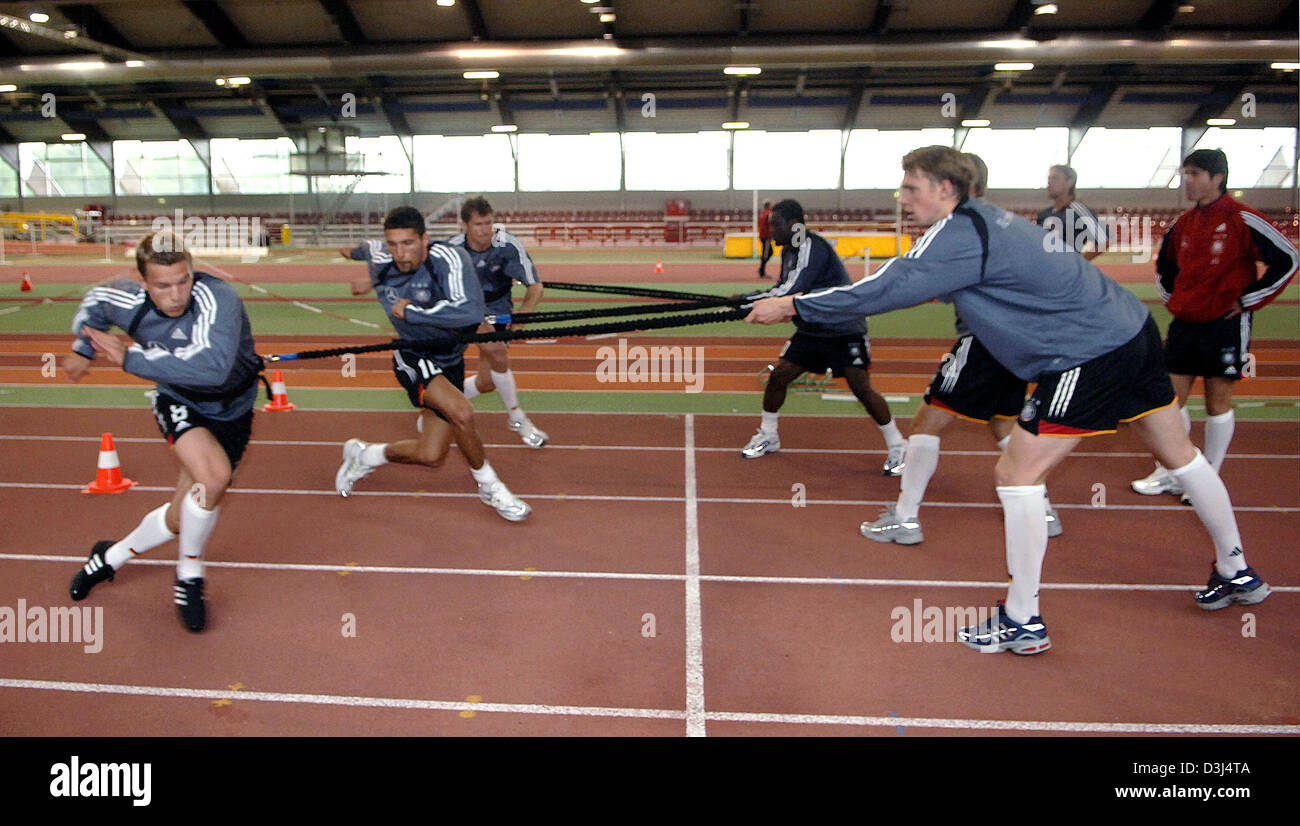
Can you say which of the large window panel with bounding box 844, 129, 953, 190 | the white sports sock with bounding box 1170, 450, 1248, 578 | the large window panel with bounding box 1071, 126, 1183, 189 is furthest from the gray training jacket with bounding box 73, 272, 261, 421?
the large window panel with bounding box 1071, 126, 1183, 189

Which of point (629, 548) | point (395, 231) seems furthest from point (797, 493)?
point (395, 231)

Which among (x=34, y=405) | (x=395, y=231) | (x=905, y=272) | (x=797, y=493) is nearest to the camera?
(x=905, y=272)

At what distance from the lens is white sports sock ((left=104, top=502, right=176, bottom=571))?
14.0 feet

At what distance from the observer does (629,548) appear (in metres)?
5.14

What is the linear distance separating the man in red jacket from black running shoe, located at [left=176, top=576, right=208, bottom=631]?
520 centimetres

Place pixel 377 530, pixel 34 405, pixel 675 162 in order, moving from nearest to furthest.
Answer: pixel 377 530 < pixel 34 405 < pixel 675 162

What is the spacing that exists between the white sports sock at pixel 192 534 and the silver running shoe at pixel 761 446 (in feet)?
13.2

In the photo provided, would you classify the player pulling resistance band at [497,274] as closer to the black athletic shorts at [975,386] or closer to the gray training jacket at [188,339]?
the gray training jacket at [188,339]

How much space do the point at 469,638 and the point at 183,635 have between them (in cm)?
129

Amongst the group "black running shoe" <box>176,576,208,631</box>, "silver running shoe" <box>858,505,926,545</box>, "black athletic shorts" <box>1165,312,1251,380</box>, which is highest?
"black athletic shorts" <box>1165,312,1251,380</box>

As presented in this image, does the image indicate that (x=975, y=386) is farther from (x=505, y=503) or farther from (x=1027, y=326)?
(x=505, y=503)

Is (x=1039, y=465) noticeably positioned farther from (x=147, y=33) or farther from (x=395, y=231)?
(x=147, y=33)

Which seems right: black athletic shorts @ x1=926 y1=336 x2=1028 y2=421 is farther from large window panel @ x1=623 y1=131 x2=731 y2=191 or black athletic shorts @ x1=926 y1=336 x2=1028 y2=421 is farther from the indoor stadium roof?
large window panel @ x1=623 y1=131 x2=731 y2=191

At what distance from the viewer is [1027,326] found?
3.53 metres
